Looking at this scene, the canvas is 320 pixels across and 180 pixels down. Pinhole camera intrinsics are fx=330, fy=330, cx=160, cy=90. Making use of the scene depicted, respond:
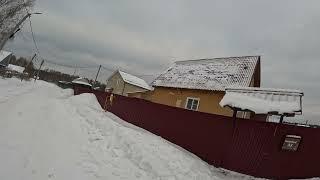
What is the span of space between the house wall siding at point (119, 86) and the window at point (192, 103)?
18.2 metres

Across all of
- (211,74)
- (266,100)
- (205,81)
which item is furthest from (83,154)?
(211,74)

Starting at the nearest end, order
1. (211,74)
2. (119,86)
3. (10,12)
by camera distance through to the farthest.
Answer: (211,74) < (10,12) < (119,86)

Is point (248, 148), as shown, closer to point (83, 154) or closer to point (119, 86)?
point (83, 154)

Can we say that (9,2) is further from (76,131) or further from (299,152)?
(299,152)

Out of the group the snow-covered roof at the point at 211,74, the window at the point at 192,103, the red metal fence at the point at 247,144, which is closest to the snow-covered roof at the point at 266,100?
the red metal fence at the point at 247,144

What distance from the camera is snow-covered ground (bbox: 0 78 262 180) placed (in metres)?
7.93

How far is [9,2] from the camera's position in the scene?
34.4 meters

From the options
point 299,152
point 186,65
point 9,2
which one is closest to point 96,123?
point 299,152

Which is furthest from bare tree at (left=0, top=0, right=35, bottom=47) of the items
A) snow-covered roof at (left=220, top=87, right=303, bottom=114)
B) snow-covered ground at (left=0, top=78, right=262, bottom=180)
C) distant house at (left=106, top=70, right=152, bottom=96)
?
snow-covered roof at (left=220, top=87, right=303, bottom=114)

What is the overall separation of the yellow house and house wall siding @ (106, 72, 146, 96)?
45.1 feet

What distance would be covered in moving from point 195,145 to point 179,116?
4.90 ft

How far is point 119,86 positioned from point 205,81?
21981 mm

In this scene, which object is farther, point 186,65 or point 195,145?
point 186,65

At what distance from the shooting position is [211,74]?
86.8 ft
